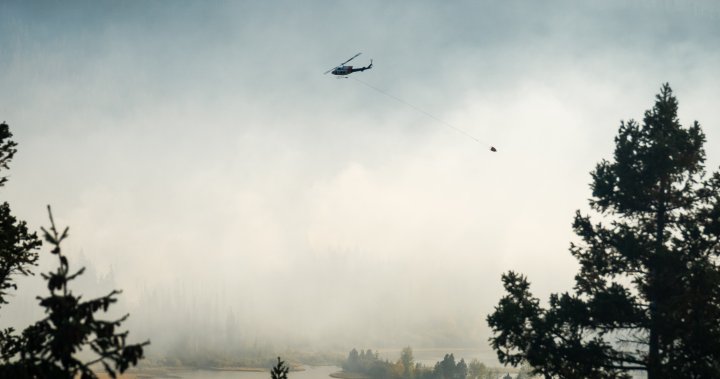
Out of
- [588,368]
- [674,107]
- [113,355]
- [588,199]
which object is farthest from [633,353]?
[113,355]

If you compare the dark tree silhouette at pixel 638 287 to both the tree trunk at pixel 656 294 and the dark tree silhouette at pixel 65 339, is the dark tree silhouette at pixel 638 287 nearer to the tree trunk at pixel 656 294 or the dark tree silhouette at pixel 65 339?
the tree trunk at pixel 656 294

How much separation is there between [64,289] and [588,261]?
20030mm

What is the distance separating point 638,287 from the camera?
19.8 metres

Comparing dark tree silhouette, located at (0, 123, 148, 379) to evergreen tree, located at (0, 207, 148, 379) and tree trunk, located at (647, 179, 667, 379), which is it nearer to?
evergreen tree, located at (0, 207, 148, 379)

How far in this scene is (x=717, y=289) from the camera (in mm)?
17359

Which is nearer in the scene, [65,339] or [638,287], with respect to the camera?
[65,339]

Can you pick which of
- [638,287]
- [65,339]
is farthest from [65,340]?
[638,287]

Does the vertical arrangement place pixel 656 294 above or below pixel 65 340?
above

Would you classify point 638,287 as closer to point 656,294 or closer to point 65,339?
point 656,294

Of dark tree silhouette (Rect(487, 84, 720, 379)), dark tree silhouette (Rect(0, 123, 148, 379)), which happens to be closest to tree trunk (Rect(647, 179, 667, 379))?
dark tree silhouette (Rect(487, 84, 720, 379))

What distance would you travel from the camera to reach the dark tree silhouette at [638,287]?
18.0m

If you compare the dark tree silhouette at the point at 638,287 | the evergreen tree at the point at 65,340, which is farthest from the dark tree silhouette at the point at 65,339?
the dark tree silhouette at the point at 638,287

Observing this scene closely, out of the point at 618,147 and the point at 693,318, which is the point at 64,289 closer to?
the point at 693,318

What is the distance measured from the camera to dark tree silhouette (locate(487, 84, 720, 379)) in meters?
18.0
